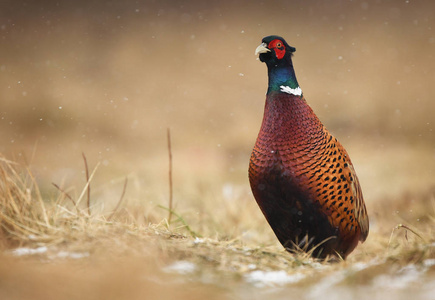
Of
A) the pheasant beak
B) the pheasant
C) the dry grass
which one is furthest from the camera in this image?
the pheasant beak

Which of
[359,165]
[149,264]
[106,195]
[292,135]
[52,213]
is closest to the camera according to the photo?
[149,264]

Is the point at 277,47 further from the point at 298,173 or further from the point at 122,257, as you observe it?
the point at 122,257

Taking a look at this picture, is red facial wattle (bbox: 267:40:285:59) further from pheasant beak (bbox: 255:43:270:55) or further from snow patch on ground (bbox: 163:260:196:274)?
snow patch on ground (bbox: 163:260:196:274)

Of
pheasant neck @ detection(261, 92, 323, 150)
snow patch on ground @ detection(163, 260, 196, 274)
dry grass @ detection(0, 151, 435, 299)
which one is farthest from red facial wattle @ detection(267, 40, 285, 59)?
snow patch on ground @ detection(163, 260, 196, 274)

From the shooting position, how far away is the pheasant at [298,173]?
10.0ft

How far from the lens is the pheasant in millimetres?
3053

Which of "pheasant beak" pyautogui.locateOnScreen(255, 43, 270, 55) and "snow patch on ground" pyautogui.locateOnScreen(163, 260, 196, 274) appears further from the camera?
"pheasant beak" pyautogui.locateOnScreen(255, 43, 270, 55)

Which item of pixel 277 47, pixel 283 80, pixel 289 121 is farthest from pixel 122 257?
pixel 277 47

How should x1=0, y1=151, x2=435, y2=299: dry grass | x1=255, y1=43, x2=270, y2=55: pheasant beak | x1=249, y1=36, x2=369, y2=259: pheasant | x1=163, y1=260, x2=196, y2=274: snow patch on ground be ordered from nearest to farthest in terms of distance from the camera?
1. x1=0, y1=151, x2=435, y2=299: dry grass
2. x1=163, y1=260, x2=196, y2=274: snow patch on ground
3. x1=249, y1=36, x2=369, y2=259: pheasant
4. x1=255, y1=43, x2=270, y2=55: pheasant beak

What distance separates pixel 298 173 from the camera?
303 centimetres

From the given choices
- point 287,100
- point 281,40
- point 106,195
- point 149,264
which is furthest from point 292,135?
point 106,195

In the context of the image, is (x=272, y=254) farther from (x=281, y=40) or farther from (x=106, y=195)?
(x=106, y=195)

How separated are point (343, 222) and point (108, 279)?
190 cm

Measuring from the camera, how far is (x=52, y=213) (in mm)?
2590
